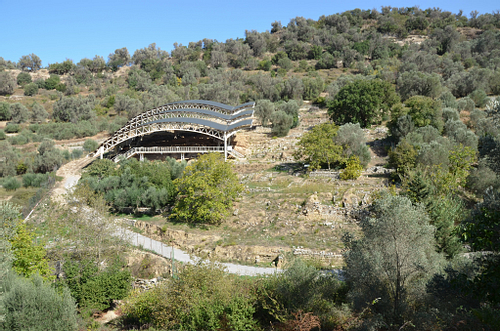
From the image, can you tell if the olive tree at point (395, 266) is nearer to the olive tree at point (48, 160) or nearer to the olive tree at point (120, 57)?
the olive tree at point (48, 160)

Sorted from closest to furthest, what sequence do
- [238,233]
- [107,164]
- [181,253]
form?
[181,253] < [238,233] < [107,164]

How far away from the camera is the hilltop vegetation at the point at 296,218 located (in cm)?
1345

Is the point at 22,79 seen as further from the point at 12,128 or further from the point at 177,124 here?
the point at 177,124

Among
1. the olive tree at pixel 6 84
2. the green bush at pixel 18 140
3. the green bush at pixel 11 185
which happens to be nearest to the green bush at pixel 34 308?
the green bush at pixel 11 185

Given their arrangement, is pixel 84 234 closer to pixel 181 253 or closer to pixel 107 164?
pixel 181 253

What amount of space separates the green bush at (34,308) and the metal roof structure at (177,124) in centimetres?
3208

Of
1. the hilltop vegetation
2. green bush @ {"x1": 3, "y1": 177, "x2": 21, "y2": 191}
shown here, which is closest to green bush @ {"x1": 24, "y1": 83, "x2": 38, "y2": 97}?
the hilltop vegetation

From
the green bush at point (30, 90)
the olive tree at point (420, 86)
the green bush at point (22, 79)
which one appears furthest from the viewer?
the green bush at point (22, 79)

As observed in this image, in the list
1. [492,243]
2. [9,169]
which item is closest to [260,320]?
[492,243]

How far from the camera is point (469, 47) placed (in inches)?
3927

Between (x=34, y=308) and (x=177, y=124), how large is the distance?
120 ft

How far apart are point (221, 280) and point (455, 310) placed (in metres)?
9.20

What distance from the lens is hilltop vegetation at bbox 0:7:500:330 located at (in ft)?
44.1

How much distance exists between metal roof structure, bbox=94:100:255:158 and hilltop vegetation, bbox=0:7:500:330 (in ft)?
13.8
